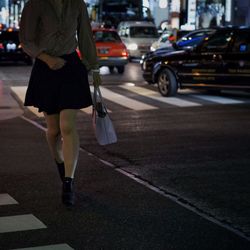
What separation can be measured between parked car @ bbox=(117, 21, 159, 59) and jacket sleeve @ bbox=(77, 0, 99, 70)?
26.4 meters

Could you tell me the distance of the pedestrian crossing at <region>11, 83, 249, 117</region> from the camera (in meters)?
14.5

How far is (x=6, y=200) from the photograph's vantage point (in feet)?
21.2

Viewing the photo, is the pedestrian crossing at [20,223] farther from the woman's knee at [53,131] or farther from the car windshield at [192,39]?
the car windshield at [192,39]

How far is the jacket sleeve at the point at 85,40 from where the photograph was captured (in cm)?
616

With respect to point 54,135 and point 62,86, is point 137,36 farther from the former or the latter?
point 62,86

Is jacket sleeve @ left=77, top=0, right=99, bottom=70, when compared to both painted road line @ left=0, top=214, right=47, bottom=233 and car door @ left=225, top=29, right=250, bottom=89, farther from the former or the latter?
car door @ left=225, top=29, right=250, bottom=89

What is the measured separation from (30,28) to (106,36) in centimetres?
1901

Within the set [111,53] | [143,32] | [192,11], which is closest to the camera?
[111,53]

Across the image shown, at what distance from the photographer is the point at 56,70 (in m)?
6.04

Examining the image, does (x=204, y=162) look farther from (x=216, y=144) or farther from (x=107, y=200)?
(x=107, y=200)

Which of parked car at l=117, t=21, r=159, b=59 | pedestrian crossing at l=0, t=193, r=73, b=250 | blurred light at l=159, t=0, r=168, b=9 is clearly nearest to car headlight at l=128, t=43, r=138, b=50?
parked car at l=117, t=21, r=159, b=59

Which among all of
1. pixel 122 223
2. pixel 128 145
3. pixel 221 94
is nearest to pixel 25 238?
pixel 122 223

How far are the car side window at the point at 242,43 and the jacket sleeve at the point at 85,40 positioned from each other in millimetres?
9314

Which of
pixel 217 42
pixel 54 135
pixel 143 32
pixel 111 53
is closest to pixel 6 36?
pixel 111 53
